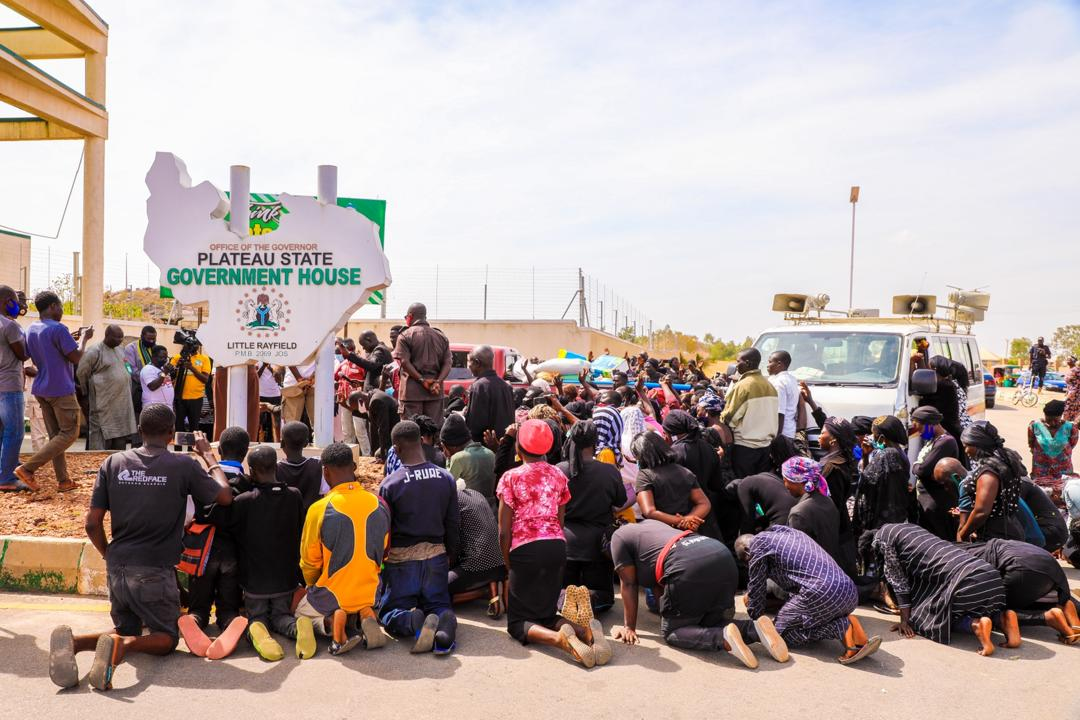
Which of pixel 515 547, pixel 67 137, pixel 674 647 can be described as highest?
pixel 67 137

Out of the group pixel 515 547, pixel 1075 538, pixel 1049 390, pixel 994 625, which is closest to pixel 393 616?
pixel 515 547

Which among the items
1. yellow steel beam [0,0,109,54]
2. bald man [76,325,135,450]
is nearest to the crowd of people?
bald man [76,325,135,450]

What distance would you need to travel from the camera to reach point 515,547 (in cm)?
510

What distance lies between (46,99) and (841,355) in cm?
1382

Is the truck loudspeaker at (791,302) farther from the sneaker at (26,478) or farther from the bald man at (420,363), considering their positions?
the sneaker at (26,478)

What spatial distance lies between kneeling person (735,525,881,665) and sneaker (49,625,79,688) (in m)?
3.68

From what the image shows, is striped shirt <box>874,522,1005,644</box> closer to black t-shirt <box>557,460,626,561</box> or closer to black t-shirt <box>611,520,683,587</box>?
black t-shirt <box>611,520,683,587</box>

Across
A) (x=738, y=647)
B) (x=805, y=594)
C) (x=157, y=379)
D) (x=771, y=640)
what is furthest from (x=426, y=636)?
(x=157, y=379)

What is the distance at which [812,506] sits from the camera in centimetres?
558

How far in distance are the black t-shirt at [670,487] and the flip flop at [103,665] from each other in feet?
10.6

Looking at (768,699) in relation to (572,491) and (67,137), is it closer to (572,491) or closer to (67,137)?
(572,491)

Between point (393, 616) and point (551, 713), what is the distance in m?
1.38

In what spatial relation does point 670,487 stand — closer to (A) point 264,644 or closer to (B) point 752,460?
(B) point 752,460

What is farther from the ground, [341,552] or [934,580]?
[341,552]
